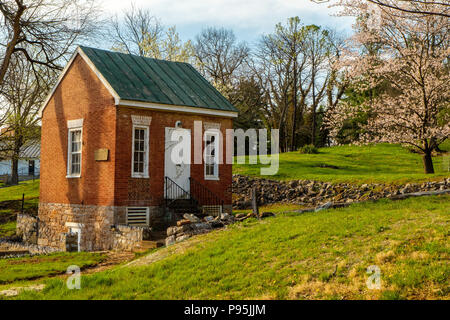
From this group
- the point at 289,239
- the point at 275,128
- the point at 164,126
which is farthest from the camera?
the point at 275,128

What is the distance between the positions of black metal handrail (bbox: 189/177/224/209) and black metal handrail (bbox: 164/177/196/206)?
13.4 inches

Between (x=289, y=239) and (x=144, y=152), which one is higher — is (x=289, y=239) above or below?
below

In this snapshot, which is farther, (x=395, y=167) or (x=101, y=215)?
Answer: (x=395, y=167)

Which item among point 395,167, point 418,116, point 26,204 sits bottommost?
point 26,204

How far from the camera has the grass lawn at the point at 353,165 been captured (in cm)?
2613

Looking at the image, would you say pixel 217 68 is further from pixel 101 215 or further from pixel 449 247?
pixel 449 247

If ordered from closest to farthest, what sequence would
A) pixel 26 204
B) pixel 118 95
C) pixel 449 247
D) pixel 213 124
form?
pixel 449 247 < pixel 118 95 < pixel 213 124 < pixel 26 204

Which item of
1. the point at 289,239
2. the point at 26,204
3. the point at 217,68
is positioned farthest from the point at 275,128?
the point at 289,239

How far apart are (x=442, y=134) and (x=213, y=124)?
398 inches

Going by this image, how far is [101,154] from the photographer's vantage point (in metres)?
16.9

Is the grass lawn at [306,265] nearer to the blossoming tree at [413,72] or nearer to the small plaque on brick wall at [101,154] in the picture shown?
the small plaque on brick wall at [101,154]

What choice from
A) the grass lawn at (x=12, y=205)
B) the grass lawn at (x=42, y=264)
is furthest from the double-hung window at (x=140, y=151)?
the grass lawn at (x=12, y=205)

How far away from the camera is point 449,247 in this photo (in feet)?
25.4

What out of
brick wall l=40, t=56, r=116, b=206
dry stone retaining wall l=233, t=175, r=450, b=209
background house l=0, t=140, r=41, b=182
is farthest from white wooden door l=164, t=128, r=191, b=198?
background house l=0, t=140, r=41, b=182
